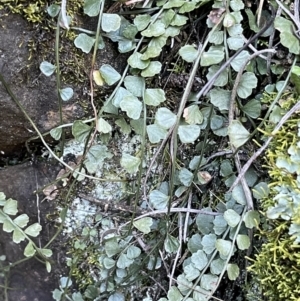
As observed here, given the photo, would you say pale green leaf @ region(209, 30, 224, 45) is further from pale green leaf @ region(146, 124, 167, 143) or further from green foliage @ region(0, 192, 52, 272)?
green foliage @ region(0, 192, 52, 272)

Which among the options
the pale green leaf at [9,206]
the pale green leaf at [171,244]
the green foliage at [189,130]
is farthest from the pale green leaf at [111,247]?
the pale green leaf at [9,206]

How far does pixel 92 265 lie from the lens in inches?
48.3

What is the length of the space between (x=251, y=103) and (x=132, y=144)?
1.09 ft

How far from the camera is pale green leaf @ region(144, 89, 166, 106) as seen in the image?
957mm

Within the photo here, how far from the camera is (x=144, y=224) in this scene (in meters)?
1.04

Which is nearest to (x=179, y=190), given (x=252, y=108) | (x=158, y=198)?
(x=158, y=198)

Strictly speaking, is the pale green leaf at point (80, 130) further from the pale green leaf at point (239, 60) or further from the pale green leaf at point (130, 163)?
the pale green leaf at point (239, 60)

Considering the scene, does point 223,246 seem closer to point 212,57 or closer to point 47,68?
point 212,57

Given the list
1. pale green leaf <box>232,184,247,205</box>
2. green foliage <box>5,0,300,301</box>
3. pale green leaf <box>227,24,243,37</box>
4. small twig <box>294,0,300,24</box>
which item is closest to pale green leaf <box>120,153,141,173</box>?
green foliage <box>5,0,300,301</box>

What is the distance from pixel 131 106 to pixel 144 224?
280 millimetres

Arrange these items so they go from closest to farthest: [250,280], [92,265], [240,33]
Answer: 1. [240,33]
2. [250,280]
3. [92,265]

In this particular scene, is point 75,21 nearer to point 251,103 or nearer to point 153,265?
point 251,103

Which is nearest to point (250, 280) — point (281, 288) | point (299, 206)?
point (281, 288)

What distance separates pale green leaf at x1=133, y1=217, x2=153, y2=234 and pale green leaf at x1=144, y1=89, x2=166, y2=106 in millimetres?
271
